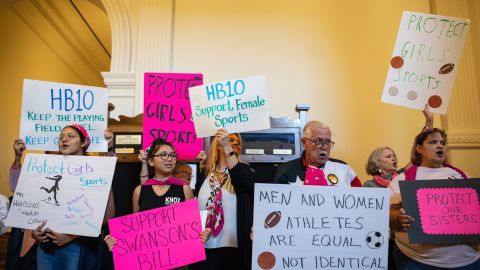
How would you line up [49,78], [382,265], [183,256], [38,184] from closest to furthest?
1. [382,265]
2. [183,256]
3. [38,184]
4. [49,78]

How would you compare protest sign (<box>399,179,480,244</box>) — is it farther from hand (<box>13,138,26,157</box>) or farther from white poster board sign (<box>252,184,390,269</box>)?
hand (<box>13,138,26,157</box>)

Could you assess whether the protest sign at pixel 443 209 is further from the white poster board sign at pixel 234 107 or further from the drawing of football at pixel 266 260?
the white poster board sign at pixel 234 107

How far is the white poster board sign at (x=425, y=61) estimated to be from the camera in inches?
87.0

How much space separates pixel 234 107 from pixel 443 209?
3.82 feet

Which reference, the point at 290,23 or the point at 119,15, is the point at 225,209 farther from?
the point at 119,15

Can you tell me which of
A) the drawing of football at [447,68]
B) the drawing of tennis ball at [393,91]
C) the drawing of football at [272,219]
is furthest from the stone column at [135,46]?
the drawing of football at [447,68]

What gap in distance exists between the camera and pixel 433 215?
1.64 m

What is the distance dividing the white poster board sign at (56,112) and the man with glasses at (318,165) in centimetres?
128

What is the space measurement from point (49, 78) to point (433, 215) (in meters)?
6.34

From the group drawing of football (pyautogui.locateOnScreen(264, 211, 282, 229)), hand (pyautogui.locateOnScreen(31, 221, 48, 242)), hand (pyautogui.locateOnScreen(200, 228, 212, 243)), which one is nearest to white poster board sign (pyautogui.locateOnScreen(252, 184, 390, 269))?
drawing of football (pyautogui.locateOnScreen(264, 211, 282, 229))

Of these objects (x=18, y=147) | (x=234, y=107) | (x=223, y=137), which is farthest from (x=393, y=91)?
(x=18, y=147)

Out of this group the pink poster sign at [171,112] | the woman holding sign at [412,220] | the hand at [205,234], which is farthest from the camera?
the pink poster sign at [171,112]

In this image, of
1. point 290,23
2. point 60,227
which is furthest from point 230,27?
point 60,227

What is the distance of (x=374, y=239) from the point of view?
1578 mm
